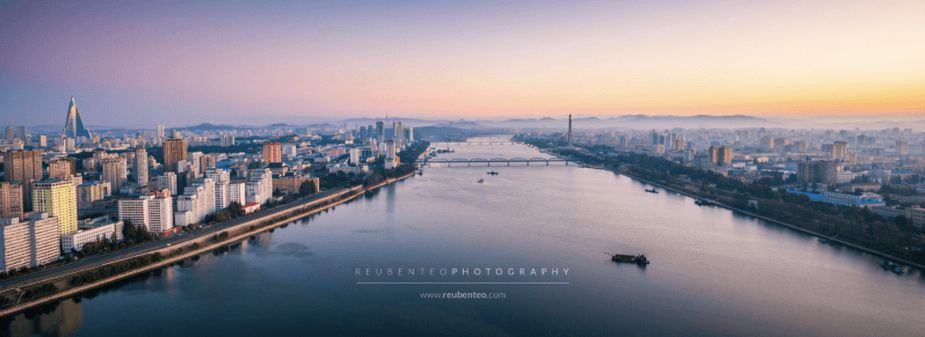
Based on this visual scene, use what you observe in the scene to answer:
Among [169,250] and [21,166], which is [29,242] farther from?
[21,166]

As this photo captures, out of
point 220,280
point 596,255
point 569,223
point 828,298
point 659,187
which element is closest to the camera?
point 828,298

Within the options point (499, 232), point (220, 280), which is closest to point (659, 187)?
point (499, 232)

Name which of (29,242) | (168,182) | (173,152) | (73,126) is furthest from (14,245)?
(73,126)

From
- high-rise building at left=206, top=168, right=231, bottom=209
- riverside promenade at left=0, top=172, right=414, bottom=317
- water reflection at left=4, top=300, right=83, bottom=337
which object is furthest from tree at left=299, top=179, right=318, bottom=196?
water reflection at left=4, top=300, right=83, bottom=337

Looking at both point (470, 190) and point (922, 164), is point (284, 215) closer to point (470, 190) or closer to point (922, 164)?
point (470, 190)

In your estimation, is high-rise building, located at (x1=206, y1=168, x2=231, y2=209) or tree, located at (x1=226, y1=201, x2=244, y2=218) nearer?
tree, located at (x1=226, y1=201, x2=244, y2=218)

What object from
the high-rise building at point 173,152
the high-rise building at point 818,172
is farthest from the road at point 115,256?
the high-rise building at point 818,172

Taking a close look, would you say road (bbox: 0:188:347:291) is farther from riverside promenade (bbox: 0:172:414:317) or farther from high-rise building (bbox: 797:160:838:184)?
high-rise building (bbox: 797:160:838:184)
